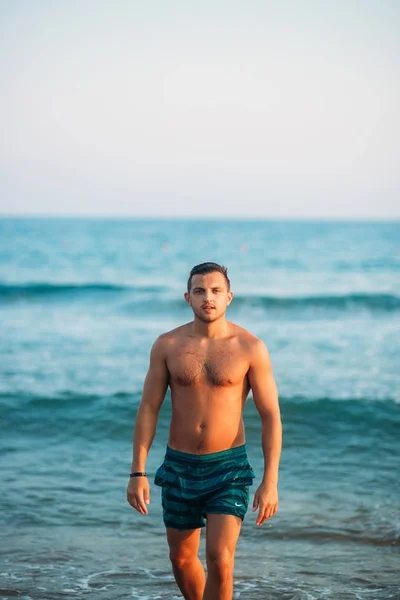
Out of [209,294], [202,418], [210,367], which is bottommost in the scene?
[202,418]

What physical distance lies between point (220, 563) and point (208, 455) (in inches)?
22.8

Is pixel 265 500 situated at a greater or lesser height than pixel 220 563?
greater

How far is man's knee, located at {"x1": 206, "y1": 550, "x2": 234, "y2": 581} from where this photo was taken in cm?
391

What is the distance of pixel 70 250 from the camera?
56.5 metres

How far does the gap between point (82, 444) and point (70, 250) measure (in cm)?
4760

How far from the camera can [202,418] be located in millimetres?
4223

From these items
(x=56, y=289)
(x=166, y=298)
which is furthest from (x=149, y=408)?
(x=56, y=289)

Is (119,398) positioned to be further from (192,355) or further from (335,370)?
(192,355)

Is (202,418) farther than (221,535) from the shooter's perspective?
Yes

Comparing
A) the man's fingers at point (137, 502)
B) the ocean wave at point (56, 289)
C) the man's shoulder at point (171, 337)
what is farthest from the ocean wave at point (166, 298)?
the man's fingers at point (137, 502)

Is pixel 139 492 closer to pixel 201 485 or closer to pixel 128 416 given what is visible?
pixel 201 485

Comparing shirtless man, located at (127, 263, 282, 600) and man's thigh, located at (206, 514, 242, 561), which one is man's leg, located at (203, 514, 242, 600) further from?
shirtless man, located at (127, 263, 282, 600)

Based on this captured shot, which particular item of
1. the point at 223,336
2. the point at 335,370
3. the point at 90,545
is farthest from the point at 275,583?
the point at 335,370

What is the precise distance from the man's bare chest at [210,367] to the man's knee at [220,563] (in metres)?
0.89
